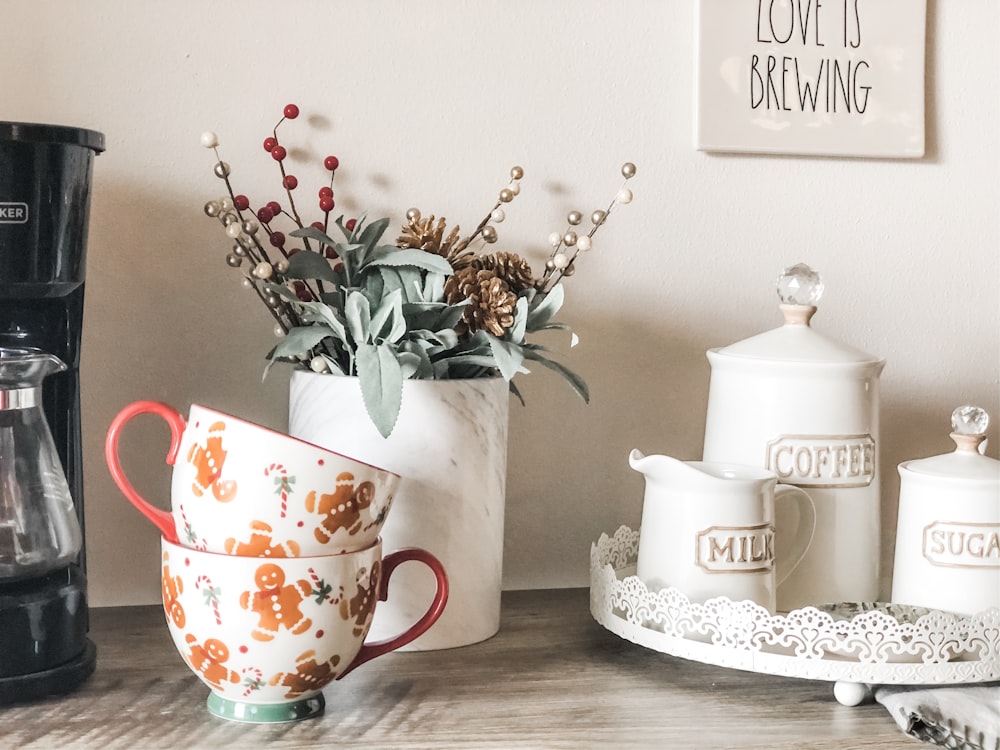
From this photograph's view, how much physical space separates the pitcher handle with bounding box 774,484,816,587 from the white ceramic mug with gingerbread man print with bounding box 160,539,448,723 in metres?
0.32

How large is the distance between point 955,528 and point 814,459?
4.3 inches

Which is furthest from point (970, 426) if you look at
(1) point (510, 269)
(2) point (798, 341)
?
(1) point (510, 269)

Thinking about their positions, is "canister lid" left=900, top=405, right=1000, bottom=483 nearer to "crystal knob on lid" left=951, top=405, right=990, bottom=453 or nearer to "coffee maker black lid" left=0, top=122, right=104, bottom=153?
"crystal knob on lid" left=951, top=405, right=990, bottom=453

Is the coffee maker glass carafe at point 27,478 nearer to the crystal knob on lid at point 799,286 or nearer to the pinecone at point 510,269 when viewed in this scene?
the pinecone at point 510,269

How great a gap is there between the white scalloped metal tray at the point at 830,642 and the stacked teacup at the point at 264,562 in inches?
8.9

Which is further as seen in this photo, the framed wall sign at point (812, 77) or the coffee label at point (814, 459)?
the framed wall sign at point (812, 77)

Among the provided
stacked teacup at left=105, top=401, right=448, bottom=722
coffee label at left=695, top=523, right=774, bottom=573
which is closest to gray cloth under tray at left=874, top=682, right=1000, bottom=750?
coffee label at left=695, top=523, right=774, bottom=573

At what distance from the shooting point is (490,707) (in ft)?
2.29

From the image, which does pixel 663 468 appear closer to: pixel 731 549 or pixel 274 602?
pixel 731 549

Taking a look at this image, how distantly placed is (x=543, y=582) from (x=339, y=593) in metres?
0.39

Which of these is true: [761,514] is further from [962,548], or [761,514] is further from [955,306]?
[955,306]

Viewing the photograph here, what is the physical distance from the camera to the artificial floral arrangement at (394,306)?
2.48ft

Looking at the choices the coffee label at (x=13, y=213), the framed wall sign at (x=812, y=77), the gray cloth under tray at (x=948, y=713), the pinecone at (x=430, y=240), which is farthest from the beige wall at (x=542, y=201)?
the gray cloth under tray at (x=948, y=713)

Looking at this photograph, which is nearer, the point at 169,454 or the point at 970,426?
the point at 169,454
